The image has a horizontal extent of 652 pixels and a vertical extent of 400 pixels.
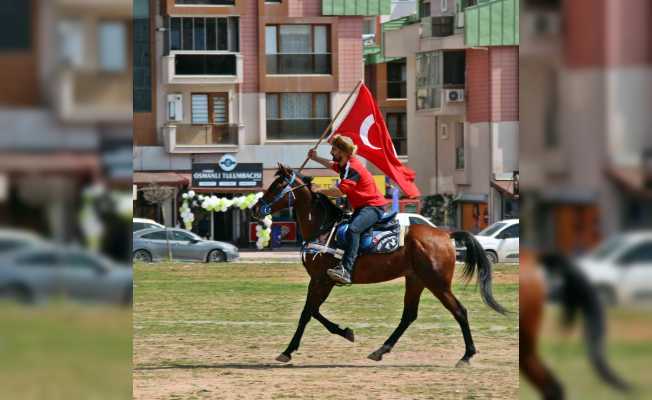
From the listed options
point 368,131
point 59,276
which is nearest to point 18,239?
point 59,276

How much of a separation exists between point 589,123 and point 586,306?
29 centimetres

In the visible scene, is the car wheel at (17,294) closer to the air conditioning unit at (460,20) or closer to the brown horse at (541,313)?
the brown horse at (541,313)

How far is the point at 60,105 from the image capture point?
8.02ft

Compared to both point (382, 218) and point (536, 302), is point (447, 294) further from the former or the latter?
point (536, 302)

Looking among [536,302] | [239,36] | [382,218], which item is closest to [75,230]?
[536,302]

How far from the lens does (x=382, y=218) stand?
7.86 meters

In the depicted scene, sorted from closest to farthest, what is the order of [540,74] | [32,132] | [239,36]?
[540,74], [32,132], [239,36]

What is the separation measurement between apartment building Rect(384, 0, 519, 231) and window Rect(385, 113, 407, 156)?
0.44 metres

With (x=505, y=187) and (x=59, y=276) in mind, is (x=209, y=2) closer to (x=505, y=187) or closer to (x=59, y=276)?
(x=505, y=187)

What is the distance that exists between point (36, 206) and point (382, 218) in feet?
17.4

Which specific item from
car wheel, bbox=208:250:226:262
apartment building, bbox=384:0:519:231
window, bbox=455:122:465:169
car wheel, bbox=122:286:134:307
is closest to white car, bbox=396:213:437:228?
apartment building, bbox=384:0:519:231

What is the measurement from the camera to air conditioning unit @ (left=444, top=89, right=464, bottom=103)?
6.35 meters

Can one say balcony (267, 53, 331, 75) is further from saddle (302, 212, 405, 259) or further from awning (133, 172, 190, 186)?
saddle (302, 212, 405, 259)

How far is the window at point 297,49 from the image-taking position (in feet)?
23.7
